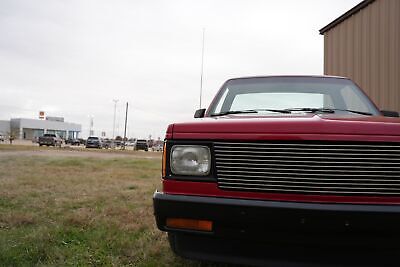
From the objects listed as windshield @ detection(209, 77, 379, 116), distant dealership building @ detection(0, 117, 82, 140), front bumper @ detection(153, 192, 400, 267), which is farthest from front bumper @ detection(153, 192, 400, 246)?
distant dealership building @ detection(0, 117, 82, 140)

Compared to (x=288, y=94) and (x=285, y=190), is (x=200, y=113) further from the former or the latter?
(x=285, y=190)

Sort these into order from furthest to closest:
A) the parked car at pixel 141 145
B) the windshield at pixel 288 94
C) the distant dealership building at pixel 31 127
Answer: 1. the distant dealership building at pixel 31 127
2. the parked car at pixel 141 145
3. the windshield at pixel 288 94

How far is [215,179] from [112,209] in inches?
115

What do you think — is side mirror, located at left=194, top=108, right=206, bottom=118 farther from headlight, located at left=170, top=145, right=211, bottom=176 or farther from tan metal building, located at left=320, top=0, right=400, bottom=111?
tan metal building, located at left=320, top=0, right=400, bottom=111

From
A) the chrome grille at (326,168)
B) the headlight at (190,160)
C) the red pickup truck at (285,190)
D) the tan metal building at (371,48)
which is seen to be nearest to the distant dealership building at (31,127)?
the tan metal building at (371,48)

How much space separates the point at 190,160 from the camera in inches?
90.5

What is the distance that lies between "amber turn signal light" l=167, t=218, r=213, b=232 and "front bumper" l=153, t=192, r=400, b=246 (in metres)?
0.04

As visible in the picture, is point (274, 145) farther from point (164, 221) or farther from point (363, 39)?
point (363, 39)

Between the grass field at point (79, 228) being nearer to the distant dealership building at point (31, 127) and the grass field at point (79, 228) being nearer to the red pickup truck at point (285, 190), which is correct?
the red pickup truck at point (285, 190)

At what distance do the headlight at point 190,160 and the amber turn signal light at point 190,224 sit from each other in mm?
277

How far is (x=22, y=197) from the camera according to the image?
5.36m

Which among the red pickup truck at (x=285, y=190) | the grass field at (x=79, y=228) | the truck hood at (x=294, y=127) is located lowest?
the grass field at (x=79, y=228)

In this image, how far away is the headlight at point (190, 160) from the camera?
2.26 m

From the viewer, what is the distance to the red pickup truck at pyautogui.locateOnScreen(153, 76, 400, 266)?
6.53 feet
